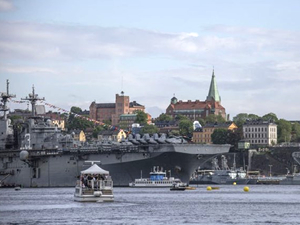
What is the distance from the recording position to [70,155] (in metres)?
121

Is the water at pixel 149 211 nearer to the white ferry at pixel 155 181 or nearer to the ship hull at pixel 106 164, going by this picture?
the ship hull at pixel 106 164

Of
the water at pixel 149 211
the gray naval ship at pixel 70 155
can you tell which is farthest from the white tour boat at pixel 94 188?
the gray naval ship at pixel 70 155

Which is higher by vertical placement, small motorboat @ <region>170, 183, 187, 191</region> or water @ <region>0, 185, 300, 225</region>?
small motorboat @ <region>170, 183, 187, 191</region>

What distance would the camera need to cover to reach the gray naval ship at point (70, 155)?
11662 centimetres

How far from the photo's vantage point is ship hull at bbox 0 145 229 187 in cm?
11656

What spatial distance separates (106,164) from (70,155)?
563cm

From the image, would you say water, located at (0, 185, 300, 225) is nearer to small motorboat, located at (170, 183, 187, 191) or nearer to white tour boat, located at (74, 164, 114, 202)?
white tour boat, located at (74, 164, 114, 202)

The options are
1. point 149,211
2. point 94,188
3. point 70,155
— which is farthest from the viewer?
point 70,155

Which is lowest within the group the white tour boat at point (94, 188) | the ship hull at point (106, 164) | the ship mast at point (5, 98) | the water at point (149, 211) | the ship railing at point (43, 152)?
the water at point (149, 211)

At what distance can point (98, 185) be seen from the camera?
80562 millimetres

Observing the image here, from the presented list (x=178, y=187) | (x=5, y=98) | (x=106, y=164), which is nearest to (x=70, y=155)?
(x=106, y=164)

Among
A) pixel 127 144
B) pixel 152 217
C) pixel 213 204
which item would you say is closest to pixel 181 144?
pixel 127 144

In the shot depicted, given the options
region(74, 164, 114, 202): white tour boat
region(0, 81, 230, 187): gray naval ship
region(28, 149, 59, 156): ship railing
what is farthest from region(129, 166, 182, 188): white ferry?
region(74, 164, 114, 202): white tour boat

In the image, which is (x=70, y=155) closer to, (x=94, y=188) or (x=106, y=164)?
(x=106, y=164)
